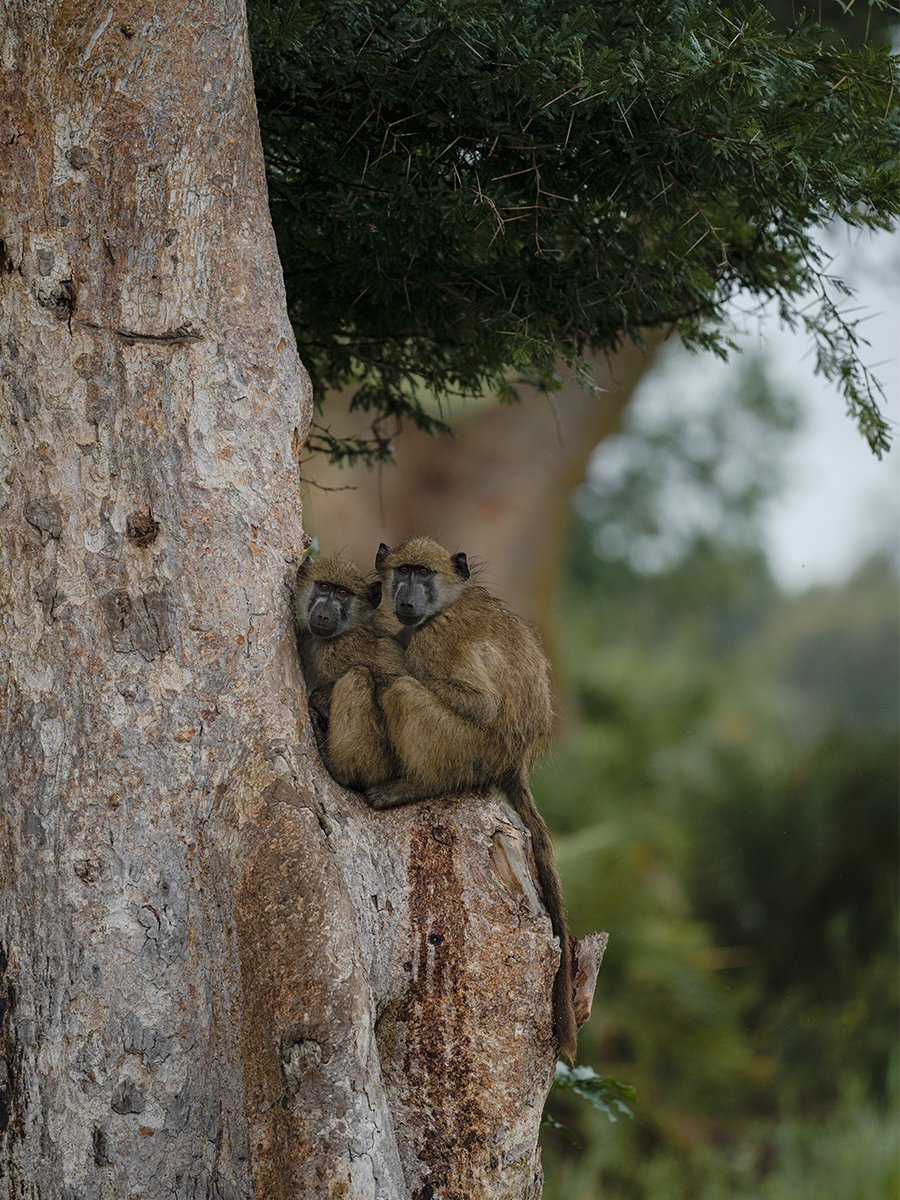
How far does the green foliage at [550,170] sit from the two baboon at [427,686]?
0.75 meters

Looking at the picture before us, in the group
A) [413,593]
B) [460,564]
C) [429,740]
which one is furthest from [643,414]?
[429,740]

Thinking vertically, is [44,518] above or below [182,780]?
above

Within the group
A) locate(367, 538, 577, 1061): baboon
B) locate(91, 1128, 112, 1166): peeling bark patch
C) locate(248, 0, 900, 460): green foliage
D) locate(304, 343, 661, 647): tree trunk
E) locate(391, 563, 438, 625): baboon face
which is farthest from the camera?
locate(304, 343, 661, 647): tree trunk

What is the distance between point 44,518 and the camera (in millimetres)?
2965

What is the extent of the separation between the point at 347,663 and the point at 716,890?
9.42m

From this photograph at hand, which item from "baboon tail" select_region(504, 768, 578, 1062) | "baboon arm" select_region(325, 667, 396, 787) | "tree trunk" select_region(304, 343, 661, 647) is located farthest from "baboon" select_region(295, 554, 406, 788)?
"tree trunk" select_region(304, 343, 661, 647)

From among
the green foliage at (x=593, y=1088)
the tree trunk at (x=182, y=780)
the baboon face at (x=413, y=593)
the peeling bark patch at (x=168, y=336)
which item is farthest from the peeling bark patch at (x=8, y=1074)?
the green foliage at (x=593, y=1088)

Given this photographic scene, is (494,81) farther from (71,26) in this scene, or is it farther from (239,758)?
(239,758)

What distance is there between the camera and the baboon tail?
3.18 m

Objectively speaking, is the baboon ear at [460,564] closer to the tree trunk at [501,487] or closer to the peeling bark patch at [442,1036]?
the peeling bark patch at [442,1036]

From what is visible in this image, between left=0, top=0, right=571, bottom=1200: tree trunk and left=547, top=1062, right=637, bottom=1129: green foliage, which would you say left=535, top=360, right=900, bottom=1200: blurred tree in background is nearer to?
left=547, top=1062, right=637, bottom=1129: green foliage

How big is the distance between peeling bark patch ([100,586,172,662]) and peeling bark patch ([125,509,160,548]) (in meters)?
→ 0.12

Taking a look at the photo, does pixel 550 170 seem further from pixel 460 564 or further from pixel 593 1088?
pixel 593 1088

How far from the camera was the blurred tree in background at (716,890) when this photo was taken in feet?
33.0
